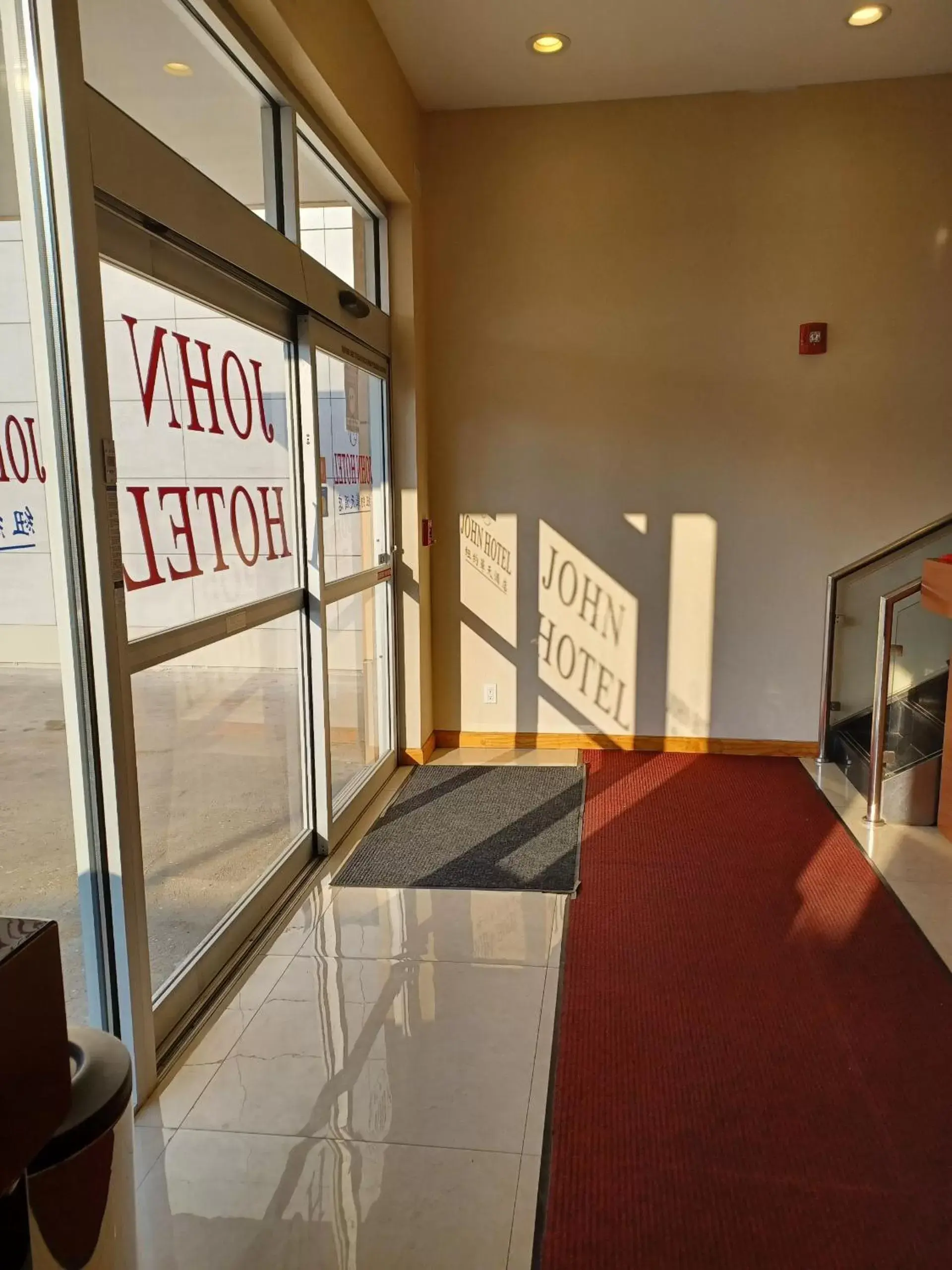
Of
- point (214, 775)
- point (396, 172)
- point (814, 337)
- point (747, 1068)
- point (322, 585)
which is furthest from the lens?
point (814, 337)

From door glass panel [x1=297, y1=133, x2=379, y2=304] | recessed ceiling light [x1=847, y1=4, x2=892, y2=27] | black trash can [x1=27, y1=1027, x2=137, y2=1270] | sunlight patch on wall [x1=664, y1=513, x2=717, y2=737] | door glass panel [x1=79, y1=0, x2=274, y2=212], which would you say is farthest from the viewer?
sunlight patch on wall [x1=664, y1=513, x2=717, y2=737]

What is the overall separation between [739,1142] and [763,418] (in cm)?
360

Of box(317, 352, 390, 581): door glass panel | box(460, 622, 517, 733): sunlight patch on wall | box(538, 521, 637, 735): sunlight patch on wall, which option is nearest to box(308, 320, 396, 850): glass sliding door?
box(317, 352, 390, 581): door glass panel

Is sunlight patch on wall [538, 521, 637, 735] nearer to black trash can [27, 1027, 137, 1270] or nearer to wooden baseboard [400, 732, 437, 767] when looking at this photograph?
wooden baseboard [400, 732, 437, 767]

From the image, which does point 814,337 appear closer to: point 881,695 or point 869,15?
point 869,15

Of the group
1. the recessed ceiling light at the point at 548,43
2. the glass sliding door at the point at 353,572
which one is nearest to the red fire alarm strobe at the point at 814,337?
the recessed ceiling light at the point at 548,43

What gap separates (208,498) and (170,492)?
22 centimetres

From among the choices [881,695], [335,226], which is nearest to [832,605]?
[881,695]

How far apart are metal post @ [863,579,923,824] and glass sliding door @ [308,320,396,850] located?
2.22 m

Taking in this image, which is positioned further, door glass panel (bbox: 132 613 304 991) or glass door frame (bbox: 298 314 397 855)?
glass door frame (bbox: 298 314 397 855)

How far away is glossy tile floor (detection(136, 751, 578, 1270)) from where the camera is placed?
1793mm

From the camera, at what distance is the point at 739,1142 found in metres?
2.04

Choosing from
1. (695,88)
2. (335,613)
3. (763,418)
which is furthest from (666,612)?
(695,88)

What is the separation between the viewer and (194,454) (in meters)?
2.62
